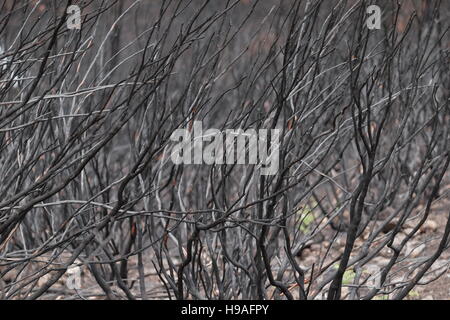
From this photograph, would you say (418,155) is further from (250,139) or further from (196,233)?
(196,233)

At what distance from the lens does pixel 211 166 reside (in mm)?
4086

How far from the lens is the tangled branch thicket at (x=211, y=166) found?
291 cm

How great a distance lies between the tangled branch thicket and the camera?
2.91 meters
